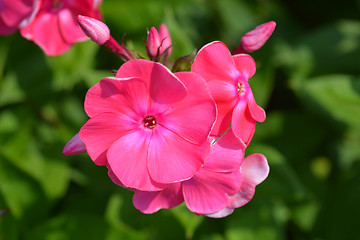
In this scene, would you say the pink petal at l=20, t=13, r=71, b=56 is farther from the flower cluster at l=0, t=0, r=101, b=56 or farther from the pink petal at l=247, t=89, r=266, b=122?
the pink petal at l=247, t=89, r=266, b=122

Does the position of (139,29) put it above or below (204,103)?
below

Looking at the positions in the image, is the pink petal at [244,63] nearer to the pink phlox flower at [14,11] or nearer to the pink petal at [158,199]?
the pink petal at [158,199]

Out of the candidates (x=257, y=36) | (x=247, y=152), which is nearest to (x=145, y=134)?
(x=257, y=36)

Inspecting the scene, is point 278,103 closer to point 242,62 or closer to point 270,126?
point 270,126

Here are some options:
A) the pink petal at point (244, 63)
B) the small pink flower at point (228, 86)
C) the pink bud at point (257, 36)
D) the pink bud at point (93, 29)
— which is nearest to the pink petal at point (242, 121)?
the small pink flower at point (228, 86)

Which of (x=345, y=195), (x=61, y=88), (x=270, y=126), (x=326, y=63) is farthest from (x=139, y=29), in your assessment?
(x=345, y=195)

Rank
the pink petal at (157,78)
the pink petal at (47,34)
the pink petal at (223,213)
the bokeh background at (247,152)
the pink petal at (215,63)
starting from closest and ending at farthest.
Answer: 1. the pink petal at (157,78)
2. the pink petal at (215,63)
3. the pink petal at (223,213)
4. the pink petal at (47,34)
5. the bokeh background at (247,152)
